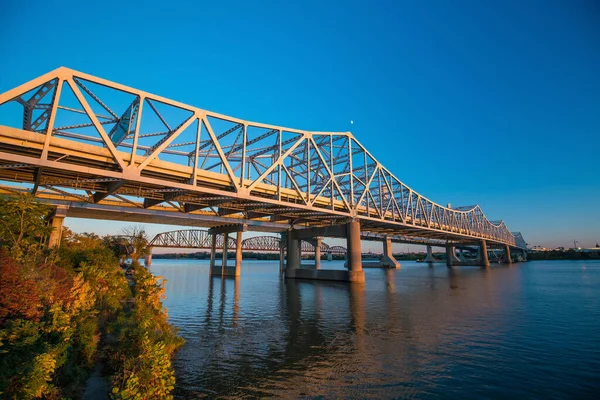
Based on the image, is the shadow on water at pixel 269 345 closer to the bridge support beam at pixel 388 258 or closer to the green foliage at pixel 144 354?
the green foliage at pixel 144 354

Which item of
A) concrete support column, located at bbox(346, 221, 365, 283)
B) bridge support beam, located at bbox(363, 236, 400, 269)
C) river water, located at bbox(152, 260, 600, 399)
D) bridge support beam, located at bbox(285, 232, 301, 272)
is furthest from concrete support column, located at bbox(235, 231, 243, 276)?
bridge support beam, located at bbox(363, 236, 400, 269)

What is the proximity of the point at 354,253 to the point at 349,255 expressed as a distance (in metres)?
1.04

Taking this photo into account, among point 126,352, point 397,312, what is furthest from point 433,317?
point 126,352

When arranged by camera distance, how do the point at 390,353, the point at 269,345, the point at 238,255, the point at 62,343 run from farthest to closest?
the point at 238,255 → the point at 269,345 → the point at 390,353 → the point at 62,343

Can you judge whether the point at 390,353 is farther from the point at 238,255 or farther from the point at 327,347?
the point at 238,255

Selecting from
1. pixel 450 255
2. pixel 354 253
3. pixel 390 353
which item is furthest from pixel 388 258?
pixel 390 353

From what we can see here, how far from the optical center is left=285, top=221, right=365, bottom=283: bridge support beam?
55.6 meters

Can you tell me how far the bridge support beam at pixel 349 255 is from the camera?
5559 cm

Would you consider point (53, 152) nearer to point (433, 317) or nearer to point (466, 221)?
point (433, 317)

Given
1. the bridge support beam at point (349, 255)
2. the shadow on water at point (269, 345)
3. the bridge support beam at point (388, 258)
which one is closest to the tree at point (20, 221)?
the shadow on water at point (269, 345)

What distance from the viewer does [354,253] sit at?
183ft

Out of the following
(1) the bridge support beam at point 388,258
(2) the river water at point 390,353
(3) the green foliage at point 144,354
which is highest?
(1) the bridge support beam at point 388,258

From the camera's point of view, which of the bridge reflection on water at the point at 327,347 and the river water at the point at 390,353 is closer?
the river water at the point at 390,353

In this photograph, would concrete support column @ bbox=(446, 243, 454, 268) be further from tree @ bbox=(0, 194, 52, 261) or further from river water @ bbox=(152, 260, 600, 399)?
tree @ bbox=(0, 194, 52, 261)
